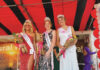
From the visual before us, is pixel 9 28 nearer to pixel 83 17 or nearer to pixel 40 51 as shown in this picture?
pixel 83 17

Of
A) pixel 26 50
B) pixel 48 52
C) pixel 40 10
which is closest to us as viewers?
pixel 48 52

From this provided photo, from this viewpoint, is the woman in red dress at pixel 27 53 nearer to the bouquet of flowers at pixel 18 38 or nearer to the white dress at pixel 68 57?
the bouquet of flowers at pixel 18 38

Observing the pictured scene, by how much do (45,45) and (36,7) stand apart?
1.69 metres

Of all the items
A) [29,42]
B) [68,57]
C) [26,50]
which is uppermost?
[29,42]

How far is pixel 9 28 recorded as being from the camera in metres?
4.96

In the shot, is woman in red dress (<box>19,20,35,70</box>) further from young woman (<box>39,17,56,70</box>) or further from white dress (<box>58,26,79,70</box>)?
white dress (<box>58,26,79,70</box>)

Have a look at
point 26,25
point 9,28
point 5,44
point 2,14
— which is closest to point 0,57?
point 5,44

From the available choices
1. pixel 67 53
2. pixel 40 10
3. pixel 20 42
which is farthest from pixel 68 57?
pixel 40 10

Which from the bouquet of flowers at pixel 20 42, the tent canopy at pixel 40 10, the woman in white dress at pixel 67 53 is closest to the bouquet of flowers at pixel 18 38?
the bouquet of flowers at pixel 20 42

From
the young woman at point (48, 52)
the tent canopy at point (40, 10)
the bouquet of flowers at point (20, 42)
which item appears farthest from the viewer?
the tent canopy at point (40, 10)

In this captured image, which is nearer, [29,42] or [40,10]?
[29,42]

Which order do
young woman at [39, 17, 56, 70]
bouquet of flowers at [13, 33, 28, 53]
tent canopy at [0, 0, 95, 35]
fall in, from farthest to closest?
tent canopy at [0, 0, 95, 35] < bouquet of flowers at [13, 33, 28, 53] < young woman at [39, 17, 56, 70]

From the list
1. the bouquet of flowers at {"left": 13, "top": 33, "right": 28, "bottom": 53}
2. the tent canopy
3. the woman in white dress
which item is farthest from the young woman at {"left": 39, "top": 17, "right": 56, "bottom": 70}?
the tent canopy

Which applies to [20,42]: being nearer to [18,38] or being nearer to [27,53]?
[18,38]
